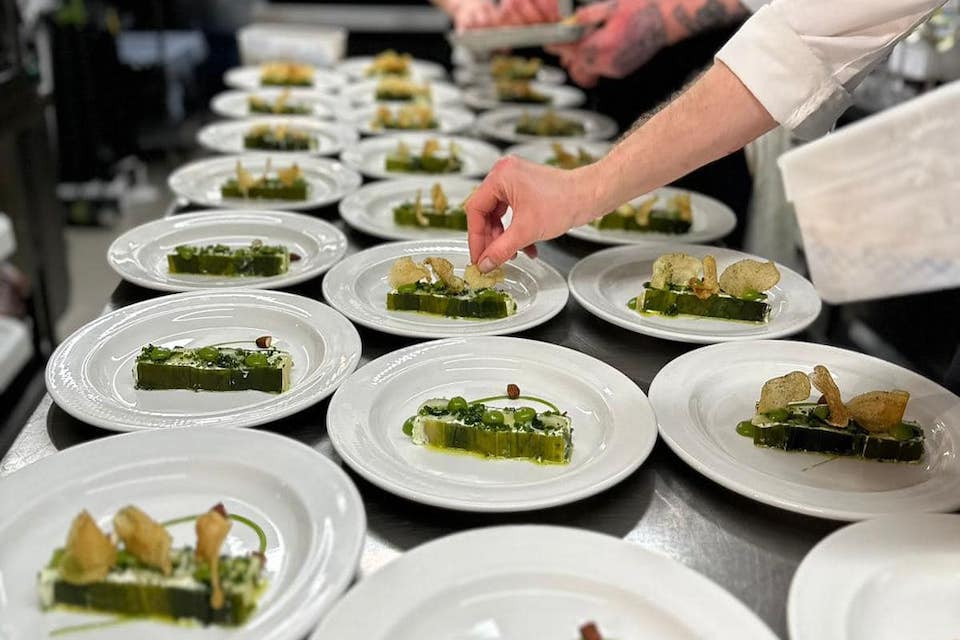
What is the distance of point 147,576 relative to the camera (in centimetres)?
101

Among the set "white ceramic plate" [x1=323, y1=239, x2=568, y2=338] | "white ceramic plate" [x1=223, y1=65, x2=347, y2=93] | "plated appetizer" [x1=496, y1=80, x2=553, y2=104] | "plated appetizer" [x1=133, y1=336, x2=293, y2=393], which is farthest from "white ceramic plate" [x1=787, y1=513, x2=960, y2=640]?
"white ceramic plate" [x1=223, y1=65, x2=347, y2=93]

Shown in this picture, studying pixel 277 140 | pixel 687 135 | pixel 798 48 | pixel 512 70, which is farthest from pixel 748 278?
pixel 512 70

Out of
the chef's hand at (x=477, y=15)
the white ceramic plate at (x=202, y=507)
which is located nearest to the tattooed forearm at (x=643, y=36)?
the chef's hand at (x=477, y=15)

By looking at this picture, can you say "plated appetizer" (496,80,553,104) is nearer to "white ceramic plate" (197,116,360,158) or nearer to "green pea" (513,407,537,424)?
"white ceramic plate" (197,116,360,158)

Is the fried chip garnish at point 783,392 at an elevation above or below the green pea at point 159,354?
above

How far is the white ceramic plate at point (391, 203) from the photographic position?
223 cm

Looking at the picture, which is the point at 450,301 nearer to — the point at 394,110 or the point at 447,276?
the point at 447,276

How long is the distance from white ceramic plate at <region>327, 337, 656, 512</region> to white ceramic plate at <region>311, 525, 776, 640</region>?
0.31 feet

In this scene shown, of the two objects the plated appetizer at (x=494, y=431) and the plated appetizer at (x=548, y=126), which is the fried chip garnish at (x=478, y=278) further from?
the plated appetizer at (x=548, y=126)

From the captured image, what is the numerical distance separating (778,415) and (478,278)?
703 mm

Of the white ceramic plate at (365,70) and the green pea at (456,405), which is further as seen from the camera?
the white ceramic plate at (365,70)

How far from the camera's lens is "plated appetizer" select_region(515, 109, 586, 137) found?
10.7ft

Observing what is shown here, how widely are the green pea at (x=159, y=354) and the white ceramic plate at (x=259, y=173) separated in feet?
2.98

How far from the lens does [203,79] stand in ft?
24.4
